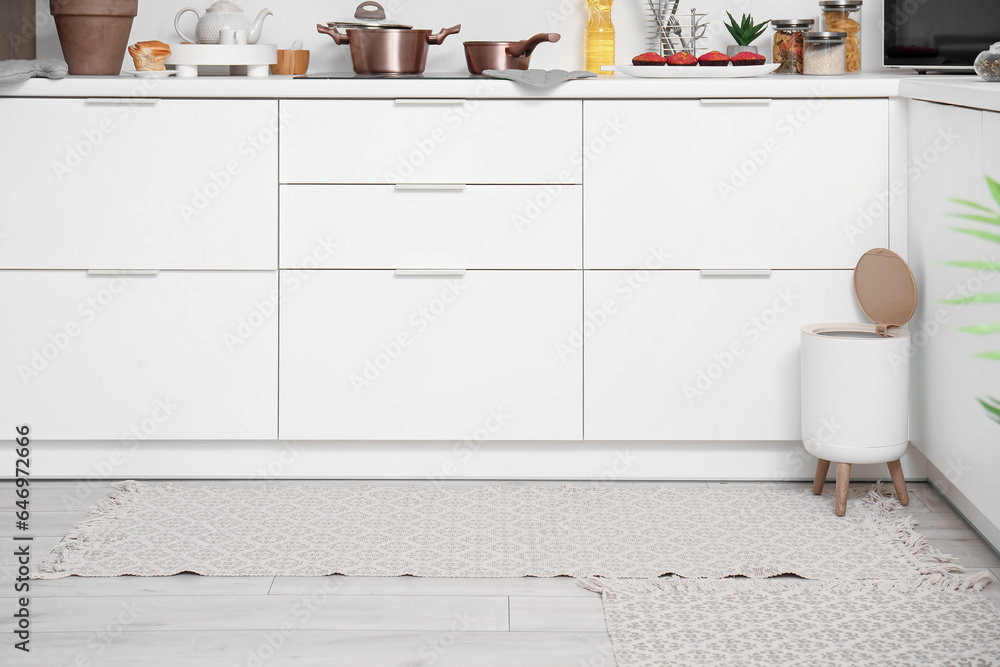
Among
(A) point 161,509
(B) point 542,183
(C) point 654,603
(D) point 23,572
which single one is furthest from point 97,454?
(C) point 654,603

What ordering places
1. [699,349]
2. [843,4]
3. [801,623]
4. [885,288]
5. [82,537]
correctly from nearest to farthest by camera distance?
[801,623]
[82,537]
[885,288]
[699,349]
[843,4]

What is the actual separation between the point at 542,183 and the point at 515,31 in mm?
726

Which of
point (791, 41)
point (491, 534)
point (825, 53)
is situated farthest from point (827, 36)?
point (491, 534)

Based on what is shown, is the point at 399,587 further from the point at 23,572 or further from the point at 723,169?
the point at 723,169

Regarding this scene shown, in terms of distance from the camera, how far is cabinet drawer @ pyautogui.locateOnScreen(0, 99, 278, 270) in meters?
2.51

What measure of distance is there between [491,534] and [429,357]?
502mm

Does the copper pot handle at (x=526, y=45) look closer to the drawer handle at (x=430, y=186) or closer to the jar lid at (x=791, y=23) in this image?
the drawer handle at (x=430, y=186)

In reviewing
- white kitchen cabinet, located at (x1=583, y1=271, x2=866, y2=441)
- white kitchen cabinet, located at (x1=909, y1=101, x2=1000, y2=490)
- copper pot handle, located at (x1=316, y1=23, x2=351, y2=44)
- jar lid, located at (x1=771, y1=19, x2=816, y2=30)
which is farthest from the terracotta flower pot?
white kitchen cabinet, located at (x1=909, y1=101, x2=1000, y2=490)

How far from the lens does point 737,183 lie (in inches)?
99.1

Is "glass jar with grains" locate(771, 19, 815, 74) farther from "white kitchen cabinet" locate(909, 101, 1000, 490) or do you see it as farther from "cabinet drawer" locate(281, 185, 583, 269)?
"cabinet drawer" locate(281, 185, 583, 269)

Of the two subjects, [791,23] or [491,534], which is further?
[791,23]

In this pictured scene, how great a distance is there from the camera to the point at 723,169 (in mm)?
2516

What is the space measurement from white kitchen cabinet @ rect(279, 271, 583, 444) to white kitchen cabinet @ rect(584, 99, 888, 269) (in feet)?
0.72

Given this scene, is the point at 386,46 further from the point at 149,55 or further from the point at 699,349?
the point at 699,349
